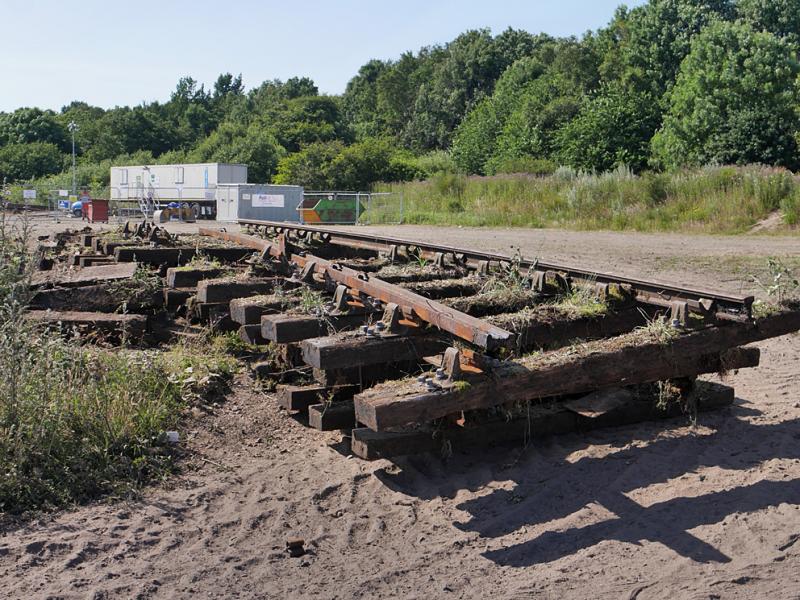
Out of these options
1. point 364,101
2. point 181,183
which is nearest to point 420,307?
point 181,183

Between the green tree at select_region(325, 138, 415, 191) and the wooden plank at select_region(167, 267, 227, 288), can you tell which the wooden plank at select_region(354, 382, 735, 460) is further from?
the green tree at select_region(325, 138, 415, 191)

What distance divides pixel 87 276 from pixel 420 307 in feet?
13.8

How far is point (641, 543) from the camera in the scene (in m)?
4.23

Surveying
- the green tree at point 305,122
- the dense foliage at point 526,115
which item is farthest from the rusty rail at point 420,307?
the green tree at point 305,122

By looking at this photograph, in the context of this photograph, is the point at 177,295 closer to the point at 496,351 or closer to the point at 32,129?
the point at 496,351

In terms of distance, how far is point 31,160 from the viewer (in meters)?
87.5

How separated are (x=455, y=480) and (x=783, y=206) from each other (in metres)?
17.1

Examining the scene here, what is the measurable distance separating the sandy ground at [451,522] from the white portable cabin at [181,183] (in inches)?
1529

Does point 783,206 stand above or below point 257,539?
above

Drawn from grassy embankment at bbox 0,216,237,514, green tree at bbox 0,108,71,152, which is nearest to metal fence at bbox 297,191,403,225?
grassy embankment at bbox 0,216,237,514

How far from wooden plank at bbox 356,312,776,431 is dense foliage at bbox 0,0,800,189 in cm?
3646

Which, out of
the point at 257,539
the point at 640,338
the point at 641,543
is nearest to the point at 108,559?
the point at 257,539

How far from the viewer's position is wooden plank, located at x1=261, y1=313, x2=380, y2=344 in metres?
5.72

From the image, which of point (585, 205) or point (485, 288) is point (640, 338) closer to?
point (485, 288)
